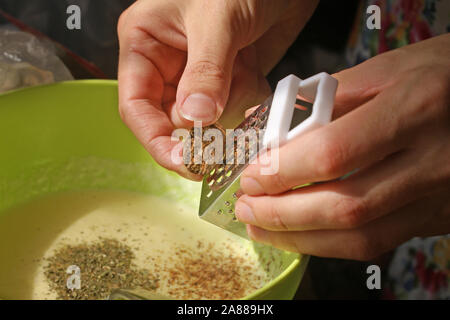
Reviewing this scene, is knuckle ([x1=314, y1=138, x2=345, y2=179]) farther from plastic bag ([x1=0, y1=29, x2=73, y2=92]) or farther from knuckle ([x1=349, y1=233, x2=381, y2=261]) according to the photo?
plastic bag ([x1=0, y1=29, x2=73, y2=92])

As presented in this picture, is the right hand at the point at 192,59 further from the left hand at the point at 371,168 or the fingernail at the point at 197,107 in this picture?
the left hand at the point at 371,168

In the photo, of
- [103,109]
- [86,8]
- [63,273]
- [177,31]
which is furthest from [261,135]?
[86,8]

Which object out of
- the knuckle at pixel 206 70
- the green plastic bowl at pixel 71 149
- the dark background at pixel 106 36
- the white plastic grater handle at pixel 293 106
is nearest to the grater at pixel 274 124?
the white plastic grater handle at pixel 293 106

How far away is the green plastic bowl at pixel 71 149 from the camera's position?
116 centimetres

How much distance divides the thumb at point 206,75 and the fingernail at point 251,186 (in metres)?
0.15

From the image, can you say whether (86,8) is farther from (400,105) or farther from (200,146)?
(400,105)

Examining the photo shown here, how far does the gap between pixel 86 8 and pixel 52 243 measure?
0.72m

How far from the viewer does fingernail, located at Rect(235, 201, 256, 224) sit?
771mm

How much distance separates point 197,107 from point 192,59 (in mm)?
104

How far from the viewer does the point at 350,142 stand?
24.7 inches

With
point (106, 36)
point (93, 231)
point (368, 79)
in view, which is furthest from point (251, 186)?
point (106, 36)

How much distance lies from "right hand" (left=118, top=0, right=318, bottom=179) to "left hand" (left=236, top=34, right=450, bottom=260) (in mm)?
194

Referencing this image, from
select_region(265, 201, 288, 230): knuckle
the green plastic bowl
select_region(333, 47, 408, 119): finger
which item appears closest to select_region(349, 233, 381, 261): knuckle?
select_region(265, 201, 288, 230): knuckle

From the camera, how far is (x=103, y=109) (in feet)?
4.07
